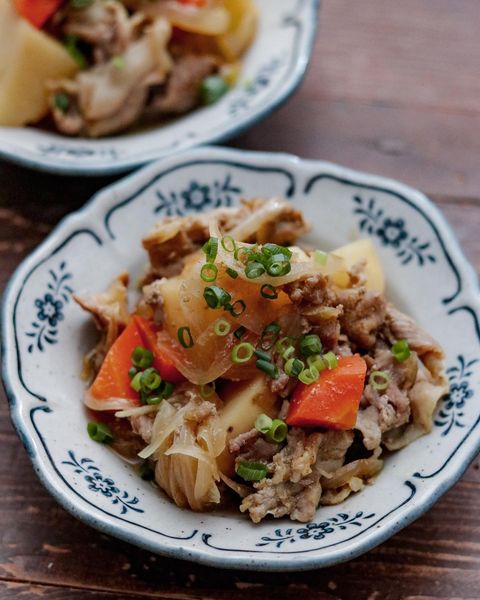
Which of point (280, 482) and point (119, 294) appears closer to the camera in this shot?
point (280, 482)

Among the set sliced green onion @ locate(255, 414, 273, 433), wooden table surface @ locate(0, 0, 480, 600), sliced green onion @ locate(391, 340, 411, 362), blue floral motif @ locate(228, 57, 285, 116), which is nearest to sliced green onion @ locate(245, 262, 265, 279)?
sliced green onion @ locate(255, 414, 273, 433)

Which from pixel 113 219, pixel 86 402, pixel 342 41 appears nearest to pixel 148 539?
pixel 86 402

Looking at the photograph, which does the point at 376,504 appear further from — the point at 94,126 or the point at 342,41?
the point at 342,41

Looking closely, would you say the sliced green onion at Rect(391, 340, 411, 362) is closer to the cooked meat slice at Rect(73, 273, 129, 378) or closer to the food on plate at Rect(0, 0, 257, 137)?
the cooked meat slice at Rect(73, 273, 129, 378)

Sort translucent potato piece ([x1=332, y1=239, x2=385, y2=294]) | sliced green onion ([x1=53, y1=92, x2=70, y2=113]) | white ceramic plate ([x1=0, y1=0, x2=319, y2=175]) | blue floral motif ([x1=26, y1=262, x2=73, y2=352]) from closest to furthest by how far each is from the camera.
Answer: blue floral motif ([x1=26, y1=262, x2=73, y2=352]) < translucent potato piece ([x1=332, y1=239, x2=385, y2=294]) < white ceramic plate ([x1=0, y1=0, x2=319, y2=175]) < sliced green onion ([x1=53, y1=92, x2=70, y2=113])

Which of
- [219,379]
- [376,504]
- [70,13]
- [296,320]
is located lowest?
[376,504]

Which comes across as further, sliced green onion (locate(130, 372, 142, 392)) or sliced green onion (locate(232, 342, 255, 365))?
sliced green onion (locate(130, 372, 142, 392))

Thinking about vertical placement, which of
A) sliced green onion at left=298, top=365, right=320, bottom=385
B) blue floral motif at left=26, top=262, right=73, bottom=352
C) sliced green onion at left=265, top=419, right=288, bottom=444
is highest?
sliced green onion at left=298, top=365, right=320, bottom=385
